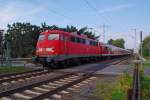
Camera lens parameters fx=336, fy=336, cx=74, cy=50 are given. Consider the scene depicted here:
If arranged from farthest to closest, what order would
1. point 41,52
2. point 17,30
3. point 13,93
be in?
point 17,30, point 41,52, point 13,93

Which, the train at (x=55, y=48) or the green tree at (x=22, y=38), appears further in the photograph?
the green tree at (x=22, y=38)

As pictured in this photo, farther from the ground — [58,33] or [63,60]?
[58,33]

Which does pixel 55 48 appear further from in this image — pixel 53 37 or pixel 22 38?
pixel 22 38

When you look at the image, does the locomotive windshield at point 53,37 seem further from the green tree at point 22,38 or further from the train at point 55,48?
the green tree at point 22,38

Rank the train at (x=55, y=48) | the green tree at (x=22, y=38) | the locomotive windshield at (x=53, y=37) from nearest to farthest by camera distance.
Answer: the train at (x=55, y=48)
the locomotive windshield at (x=53, y=37)
the green tree at (x=22, y=38)

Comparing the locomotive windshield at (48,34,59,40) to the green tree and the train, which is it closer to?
the train

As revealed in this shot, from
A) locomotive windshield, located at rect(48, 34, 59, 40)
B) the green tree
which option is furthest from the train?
the green tree

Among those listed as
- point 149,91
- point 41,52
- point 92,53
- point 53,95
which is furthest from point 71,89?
point 92,53

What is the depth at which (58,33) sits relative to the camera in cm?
2752

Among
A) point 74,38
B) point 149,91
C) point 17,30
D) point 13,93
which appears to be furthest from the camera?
point 17,30

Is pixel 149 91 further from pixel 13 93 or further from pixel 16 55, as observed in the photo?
pixel 16 55

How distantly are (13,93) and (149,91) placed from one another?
556 cm

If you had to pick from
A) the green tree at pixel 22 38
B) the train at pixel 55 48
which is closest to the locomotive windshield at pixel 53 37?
the train at pixel 55 48

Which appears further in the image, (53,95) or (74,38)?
(74,38)
